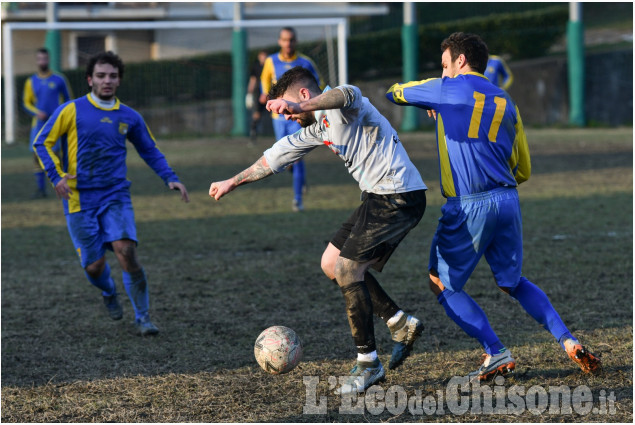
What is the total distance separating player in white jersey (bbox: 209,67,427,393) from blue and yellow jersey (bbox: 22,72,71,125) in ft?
32.6

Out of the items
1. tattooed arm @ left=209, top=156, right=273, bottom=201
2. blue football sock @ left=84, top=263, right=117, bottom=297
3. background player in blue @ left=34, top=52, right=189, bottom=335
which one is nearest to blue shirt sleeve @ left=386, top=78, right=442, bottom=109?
tattooed arm @ left=209, top=156, right=273, bottom=201

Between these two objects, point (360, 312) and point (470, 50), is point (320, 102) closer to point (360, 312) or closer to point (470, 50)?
point (470, 50)

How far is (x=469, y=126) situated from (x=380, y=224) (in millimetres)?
717

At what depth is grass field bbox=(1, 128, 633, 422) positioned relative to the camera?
4578 mm

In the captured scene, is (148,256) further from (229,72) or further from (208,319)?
(229,72)

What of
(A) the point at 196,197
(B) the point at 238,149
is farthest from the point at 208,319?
(B) the point at 238,149

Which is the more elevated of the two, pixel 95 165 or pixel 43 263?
pixel 95 165

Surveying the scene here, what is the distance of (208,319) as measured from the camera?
6402 millimetres

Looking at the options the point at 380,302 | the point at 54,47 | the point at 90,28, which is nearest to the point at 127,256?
the point at 380,302

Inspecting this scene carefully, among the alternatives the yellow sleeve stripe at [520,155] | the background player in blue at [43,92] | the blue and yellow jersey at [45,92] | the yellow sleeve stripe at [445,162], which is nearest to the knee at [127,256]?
the yellow sleeve stripe at [445,162]

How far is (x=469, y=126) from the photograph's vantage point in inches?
182

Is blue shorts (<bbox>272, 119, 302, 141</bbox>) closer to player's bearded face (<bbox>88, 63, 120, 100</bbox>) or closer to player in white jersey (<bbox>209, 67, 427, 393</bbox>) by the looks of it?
player's bearded face (<bbox>88, 63, 120, 100</bbox>)

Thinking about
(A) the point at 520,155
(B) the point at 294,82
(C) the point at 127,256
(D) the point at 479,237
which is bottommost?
(C) the point at 127,256

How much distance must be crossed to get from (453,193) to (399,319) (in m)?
0.80
